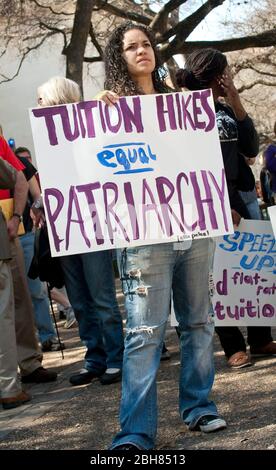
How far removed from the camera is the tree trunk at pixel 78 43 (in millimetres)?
13750

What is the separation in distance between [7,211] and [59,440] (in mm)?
1720

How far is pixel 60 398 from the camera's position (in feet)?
16.1

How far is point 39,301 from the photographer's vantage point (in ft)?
23.1

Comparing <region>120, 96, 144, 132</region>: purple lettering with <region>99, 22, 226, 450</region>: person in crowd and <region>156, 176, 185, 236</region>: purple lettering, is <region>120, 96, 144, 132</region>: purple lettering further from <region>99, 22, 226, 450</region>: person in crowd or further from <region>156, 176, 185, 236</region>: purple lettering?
<region>156, 176, 185, 236</region>: purple lettering

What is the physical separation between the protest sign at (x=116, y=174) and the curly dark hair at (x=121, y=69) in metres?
0.14

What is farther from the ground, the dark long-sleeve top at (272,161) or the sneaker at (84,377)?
the dark long-sleeve top at (272,161)

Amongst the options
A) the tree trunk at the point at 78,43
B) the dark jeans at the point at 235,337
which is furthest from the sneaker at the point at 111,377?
the tree trunk at the point at 78,43

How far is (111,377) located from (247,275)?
44.6 inches

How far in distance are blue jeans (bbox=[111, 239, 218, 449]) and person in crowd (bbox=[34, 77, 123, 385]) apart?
149 centimetres

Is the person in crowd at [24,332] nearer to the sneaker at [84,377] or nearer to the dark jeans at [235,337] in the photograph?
the sneaker at [84,377]

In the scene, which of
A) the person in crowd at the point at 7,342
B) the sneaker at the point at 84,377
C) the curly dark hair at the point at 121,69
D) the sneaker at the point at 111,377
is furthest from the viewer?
the sneaker at the point at 84,377

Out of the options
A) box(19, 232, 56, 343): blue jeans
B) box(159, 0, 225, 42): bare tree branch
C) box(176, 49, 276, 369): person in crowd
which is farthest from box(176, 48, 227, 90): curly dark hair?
box(159, 0, 225, 42): bare tree branch

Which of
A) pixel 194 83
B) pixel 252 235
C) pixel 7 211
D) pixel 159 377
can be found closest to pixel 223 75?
pixel 194 83

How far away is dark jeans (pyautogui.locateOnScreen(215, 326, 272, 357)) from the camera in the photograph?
525cm
